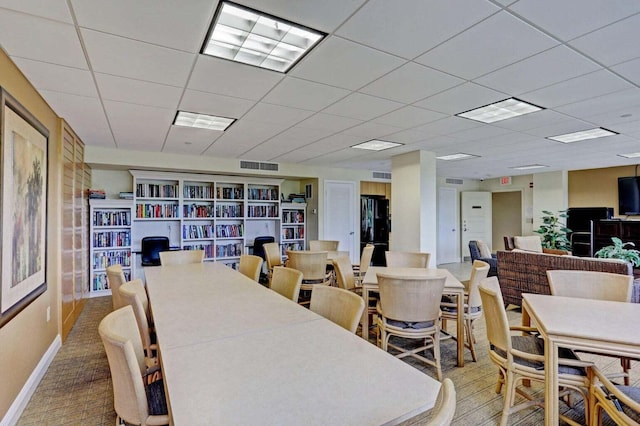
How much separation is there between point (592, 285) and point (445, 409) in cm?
252

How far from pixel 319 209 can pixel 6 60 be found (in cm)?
549

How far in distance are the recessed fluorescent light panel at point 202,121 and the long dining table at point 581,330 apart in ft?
11.0

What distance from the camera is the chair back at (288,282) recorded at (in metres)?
2.50

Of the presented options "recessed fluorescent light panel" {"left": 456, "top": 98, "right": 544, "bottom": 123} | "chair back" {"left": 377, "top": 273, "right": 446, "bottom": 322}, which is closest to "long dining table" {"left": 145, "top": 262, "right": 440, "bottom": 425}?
"chair back" {"left": 377, "top": 273, "right": 446, "bottom": 322}

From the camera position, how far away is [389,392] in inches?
41.9

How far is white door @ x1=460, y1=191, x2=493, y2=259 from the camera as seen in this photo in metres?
9.41

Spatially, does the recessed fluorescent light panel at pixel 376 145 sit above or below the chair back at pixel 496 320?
above

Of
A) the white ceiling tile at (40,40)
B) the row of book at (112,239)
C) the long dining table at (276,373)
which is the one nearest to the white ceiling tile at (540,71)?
the long dining table at (276,373)

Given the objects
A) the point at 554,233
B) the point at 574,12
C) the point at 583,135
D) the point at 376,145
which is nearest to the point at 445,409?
the point at 574,12

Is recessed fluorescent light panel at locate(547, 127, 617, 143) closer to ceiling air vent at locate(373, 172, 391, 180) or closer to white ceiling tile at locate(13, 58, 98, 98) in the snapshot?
ceiling air vent at locate(373, 172, 391, 180)

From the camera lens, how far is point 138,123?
12.3 feet

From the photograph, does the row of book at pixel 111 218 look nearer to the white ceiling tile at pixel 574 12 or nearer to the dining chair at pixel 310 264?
the dining chair at pixel 310 264

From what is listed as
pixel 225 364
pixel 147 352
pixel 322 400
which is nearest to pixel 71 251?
pixel 147 352

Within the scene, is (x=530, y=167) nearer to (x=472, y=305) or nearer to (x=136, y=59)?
(x=472, y=305)
